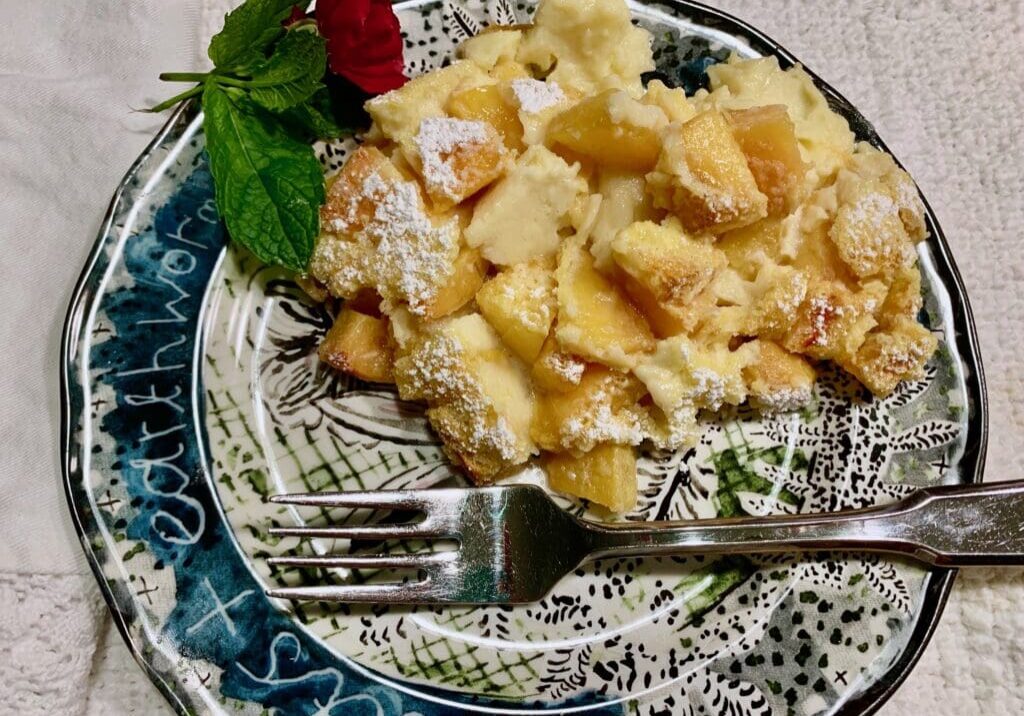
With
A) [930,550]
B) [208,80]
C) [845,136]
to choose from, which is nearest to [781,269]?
[845,136]

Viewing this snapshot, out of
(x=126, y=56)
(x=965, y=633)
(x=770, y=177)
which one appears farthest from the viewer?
(x=126, y=56)

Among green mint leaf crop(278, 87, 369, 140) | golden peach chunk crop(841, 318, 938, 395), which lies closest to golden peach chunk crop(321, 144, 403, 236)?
green mint leaf crop(278, 87, 369, 140)

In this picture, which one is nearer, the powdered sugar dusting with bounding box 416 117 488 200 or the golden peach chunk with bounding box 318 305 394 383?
the powdered sugar dusting with bounding box 416 117 488 200

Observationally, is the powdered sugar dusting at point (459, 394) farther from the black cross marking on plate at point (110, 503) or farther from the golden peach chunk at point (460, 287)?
the black cross marking on plate at point (110, 503)

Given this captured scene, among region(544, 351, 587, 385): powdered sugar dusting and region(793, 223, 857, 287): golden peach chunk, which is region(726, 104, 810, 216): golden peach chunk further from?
region(544, 351, 587, 385): powdered sugar dusting

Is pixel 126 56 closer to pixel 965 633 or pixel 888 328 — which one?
pixel 888 328

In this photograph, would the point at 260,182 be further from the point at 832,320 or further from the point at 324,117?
the point at 832,320
